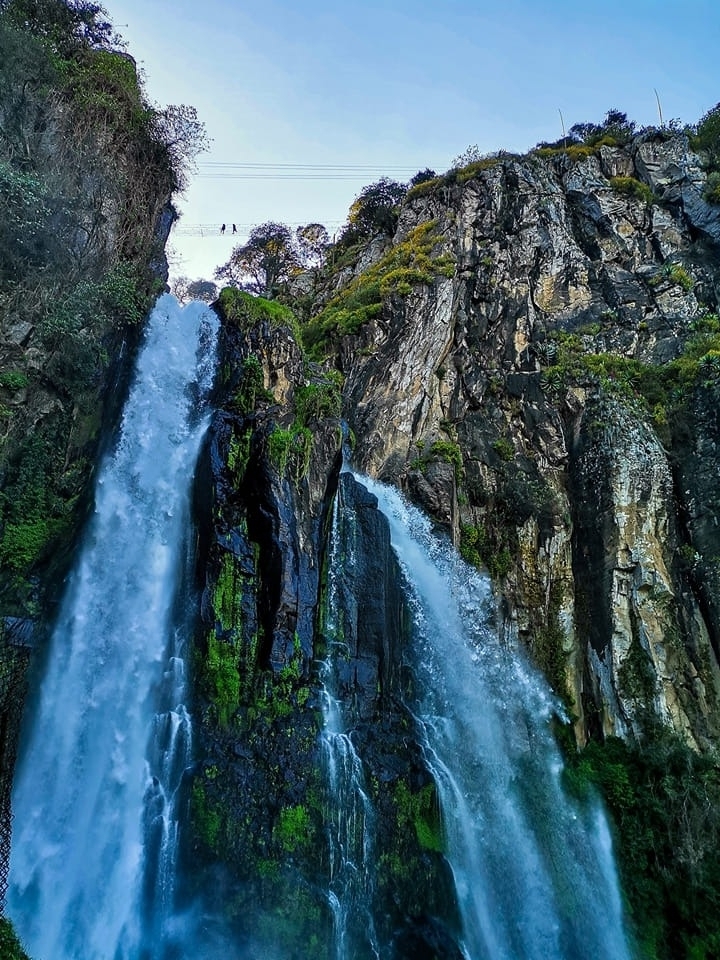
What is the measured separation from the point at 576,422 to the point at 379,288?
329 inches

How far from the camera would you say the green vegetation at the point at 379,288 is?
19.3 m

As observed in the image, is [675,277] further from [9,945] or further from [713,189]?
[9,945]

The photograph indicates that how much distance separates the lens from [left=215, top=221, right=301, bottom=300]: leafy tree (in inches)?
1159

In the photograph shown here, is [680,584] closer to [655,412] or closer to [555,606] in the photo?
[555,606]

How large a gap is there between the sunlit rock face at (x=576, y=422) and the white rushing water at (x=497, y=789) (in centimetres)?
110

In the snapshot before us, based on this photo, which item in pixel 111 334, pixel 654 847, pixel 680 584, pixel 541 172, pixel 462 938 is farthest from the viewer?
pixel 541 172

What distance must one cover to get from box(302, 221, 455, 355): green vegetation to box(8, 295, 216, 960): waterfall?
774 cm

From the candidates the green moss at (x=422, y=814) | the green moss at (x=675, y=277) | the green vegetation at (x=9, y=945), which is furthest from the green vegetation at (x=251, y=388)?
the green moss at (x=675, y=277)

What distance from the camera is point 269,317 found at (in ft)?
46.8

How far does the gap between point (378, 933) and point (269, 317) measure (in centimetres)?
1247

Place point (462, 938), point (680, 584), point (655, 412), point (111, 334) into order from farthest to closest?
point (655, 412) → point (111, 334) → point (680, 584) → point (462, 938)

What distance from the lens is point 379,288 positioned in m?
20.2

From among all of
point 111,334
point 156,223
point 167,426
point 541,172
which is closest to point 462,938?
point 167,426

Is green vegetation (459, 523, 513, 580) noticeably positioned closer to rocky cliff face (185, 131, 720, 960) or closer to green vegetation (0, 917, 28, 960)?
rocky cliff face (185, 131, 720, 960)
